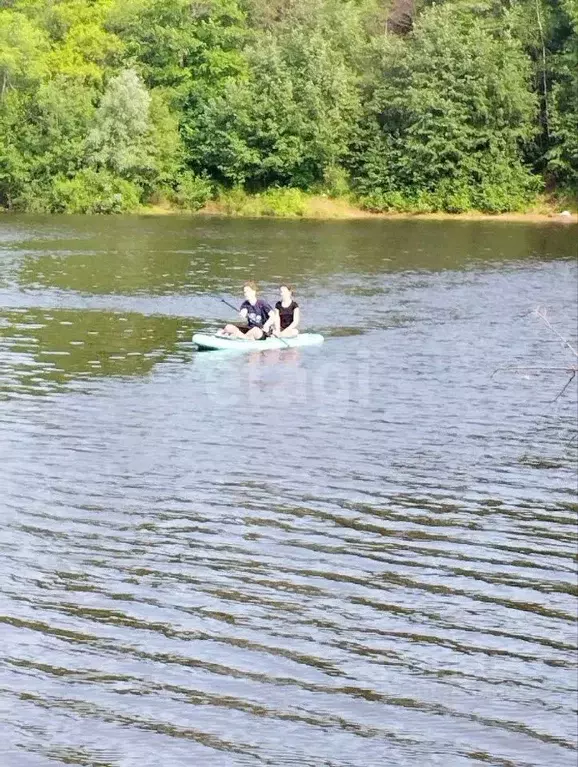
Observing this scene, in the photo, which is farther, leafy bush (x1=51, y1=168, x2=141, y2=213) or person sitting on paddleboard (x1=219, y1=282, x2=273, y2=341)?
leafy bush (x1=51, y1=168, x2=141, y2=213)

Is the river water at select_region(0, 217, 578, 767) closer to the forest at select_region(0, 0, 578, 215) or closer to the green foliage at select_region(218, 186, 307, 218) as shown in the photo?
the green foliage at select_region(218, 186, 307, 218)

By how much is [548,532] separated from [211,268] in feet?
81.7

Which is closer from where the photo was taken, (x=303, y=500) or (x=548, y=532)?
(x=548, y=532)

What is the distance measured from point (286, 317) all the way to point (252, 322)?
82cm

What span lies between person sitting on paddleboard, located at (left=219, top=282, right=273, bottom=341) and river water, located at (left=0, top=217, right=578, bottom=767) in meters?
0.45

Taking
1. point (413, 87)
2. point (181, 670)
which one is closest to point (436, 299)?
point (181, 670)

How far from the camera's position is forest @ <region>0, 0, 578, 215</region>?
2320 inches

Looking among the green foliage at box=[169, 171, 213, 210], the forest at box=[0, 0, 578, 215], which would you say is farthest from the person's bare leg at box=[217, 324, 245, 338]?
the green foliage at box=[169, 171, 213, 210]

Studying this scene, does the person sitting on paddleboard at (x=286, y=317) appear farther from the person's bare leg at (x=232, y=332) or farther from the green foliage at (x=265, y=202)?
the green foliage at (x=265, y=202)

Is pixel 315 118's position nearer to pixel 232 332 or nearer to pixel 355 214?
pixel 355 214

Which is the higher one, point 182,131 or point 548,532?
point 182,131

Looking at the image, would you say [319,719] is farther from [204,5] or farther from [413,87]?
[204,5]

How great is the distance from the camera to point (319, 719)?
8781 millimetres

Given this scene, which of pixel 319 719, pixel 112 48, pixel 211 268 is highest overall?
pixel 112 48
